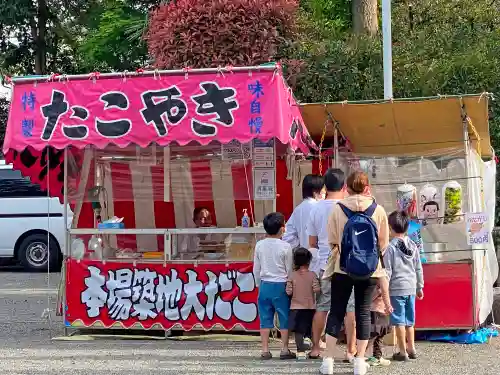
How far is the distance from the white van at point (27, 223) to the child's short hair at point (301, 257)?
914cm

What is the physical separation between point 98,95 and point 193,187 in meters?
2.25

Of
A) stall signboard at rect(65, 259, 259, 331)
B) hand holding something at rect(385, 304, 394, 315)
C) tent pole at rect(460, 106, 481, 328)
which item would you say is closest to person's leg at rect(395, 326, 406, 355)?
hand holding something at rect(385, 304, 394, 315)

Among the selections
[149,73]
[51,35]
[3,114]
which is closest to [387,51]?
[149,73]

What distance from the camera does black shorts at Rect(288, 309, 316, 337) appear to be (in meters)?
7.20

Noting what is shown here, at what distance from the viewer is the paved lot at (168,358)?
6.86 metres

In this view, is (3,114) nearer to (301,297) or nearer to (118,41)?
(118,41)

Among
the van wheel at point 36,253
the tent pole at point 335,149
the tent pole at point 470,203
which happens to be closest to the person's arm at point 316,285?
the tent pole at point 470,203

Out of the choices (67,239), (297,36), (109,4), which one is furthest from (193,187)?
(109,4)

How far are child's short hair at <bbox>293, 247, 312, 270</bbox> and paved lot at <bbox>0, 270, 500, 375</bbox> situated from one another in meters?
0.87

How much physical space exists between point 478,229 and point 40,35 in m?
17.0

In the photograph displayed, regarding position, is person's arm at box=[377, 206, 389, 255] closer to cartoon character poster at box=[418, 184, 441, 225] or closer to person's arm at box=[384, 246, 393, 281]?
Result: person's arm at box=[384, 246, 393, 281]

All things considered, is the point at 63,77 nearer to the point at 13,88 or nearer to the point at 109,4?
the point at 13,88

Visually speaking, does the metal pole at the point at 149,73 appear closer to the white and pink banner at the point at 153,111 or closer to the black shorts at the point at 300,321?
the white and pink banner at the point at 153,111

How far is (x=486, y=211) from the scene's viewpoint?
27.7 feet
